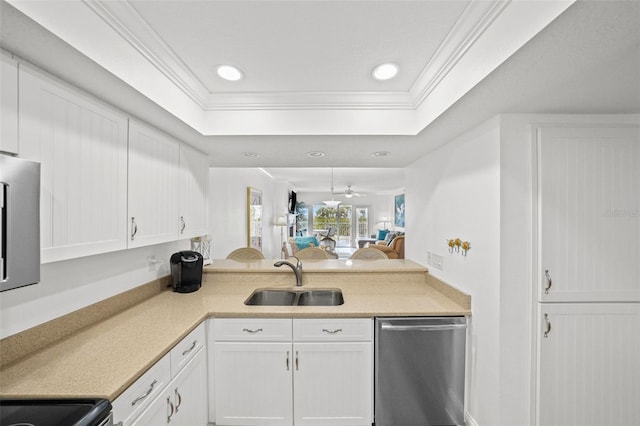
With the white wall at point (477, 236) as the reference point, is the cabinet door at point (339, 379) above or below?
below

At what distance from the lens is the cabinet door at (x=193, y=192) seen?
2119mm

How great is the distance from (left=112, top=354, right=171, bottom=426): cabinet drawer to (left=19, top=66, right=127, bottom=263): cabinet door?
2.06ft

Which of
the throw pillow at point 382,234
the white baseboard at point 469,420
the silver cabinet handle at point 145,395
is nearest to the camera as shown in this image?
the silver cabinet handle at point 145,395

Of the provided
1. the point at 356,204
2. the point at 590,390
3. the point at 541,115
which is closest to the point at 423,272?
the point at 590,390

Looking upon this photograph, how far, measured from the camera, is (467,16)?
45.7 inches

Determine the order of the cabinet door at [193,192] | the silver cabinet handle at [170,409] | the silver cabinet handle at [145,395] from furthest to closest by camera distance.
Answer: the cabinet door at [193,192] < the silver cabinet handle at [170,409] < the silver cabinet handle at [145,395]

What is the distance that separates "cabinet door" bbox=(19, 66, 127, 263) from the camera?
41.7 inches

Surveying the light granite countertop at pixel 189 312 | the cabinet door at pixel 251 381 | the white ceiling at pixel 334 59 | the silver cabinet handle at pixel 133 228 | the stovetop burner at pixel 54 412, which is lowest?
the cabinet door at pixel 251 381

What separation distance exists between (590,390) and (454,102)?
1.87m

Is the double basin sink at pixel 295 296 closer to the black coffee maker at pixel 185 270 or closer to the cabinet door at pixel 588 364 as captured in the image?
the black coffee maker at pixel 185 270

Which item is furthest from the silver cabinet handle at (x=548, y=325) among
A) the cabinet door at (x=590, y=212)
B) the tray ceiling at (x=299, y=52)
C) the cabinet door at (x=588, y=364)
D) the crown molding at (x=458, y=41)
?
the crown molding at (x=458, y=41)

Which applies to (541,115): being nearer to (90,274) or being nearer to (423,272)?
(423,272)

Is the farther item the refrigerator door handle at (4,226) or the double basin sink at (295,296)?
the double basin sink at (295,296)

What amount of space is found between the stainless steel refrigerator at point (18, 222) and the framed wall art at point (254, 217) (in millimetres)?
4177
